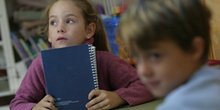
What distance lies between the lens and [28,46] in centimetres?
247

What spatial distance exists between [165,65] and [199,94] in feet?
0.25

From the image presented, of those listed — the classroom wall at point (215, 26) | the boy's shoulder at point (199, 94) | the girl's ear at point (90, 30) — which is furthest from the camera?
the classroom wall at point (215, 26)

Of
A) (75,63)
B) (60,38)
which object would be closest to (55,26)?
(60,38)

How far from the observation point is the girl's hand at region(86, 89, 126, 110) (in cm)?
89

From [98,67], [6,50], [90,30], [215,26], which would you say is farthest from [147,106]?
[6,50]

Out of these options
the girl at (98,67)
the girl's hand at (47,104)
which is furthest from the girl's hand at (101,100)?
the girl's hand at (47,104)

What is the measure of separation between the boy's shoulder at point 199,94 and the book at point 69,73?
464mm

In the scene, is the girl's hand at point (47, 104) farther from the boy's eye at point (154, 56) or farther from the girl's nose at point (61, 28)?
the boy's eye at point (154, 56)

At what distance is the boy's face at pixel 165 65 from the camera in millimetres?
466

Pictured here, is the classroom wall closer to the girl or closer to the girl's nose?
the girl

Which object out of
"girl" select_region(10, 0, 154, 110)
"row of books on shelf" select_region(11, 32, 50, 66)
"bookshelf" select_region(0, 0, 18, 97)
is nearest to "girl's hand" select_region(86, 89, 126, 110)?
"girl" select_region(10, 0, 154, 110)

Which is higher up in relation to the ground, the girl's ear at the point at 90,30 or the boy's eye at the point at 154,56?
the girl's ear at the point at 90,30

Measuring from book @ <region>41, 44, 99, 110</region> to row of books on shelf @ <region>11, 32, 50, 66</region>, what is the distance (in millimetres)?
1637

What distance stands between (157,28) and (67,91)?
0.51 metres
